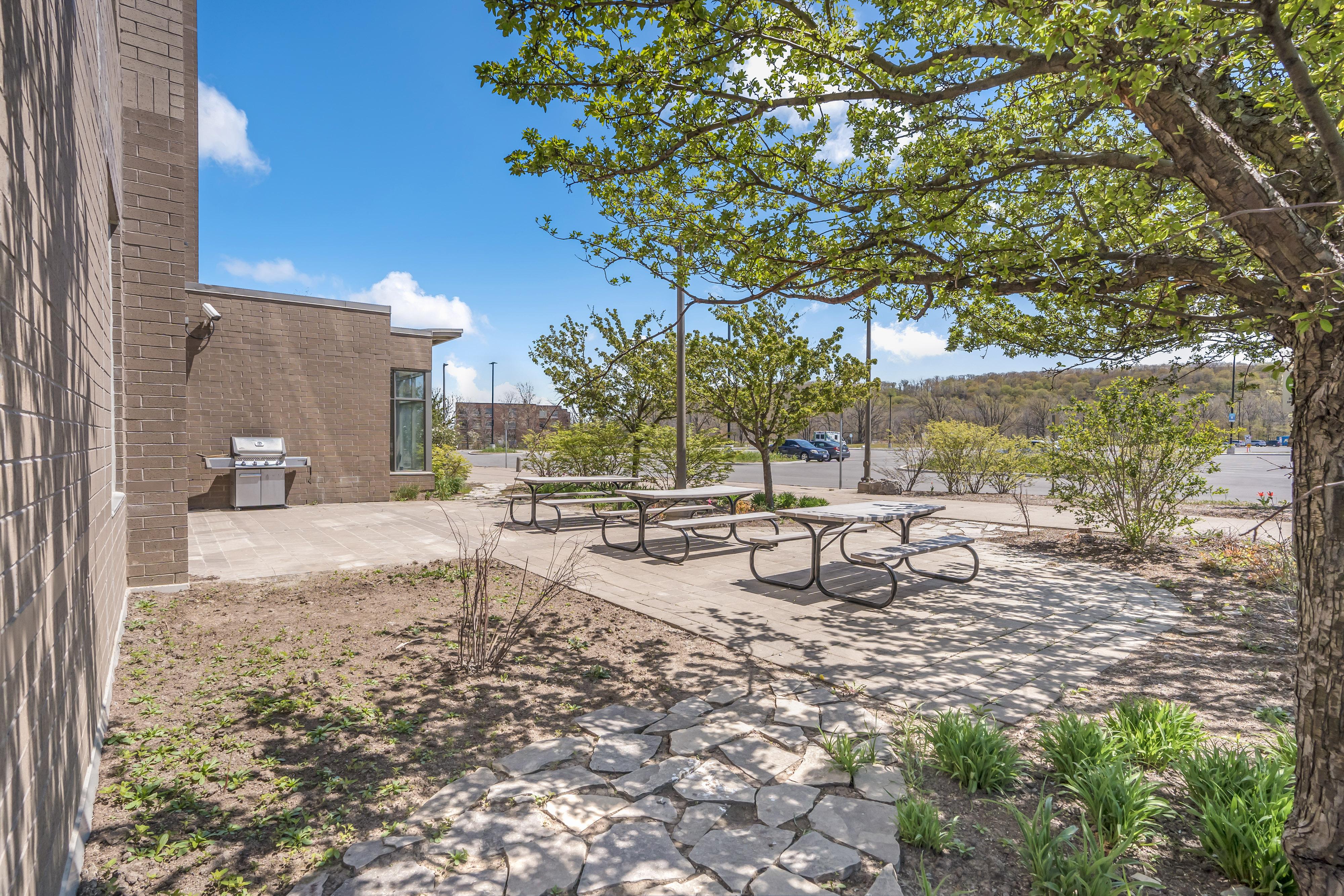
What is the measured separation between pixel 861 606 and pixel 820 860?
3579mm

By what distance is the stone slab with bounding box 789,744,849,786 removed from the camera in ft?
8.92

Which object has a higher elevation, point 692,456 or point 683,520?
point 692,456

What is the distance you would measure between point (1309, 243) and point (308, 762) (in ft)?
13.4

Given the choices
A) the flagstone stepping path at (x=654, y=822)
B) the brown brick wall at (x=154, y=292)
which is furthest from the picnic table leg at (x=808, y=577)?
the brown brick wall at (x=154, y=292)

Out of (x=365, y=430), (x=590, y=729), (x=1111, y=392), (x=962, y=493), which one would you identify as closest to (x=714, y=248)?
(x=590, y=729)

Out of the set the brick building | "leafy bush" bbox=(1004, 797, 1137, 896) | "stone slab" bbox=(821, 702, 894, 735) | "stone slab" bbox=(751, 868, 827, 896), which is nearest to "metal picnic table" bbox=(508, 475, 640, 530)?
the brick building

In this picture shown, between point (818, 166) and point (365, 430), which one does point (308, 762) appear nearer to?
point (818, 166)

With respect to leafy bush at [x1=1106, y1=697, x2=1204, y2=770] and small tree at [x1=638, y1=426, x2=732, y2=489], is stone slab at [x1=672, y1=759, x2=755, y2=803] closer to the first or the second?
leafy bush at [x1=1106, y1=697, x2=1204, y2=770]

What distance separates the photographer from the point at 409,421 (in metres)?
14.7

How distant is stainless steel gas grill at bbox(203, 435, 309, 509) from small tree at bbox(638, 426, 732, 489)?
6.86 m

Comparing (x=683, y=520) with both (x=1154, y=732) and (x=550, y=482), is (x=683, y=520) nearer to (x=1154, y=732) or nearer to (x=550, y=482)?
(x=550, y=482)

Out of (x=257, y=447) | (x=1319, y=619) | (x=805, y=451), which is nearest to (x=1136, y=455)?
(x=1319, y=619)

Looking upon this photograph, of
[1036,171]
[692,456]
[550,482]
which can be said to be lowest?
[550,482]

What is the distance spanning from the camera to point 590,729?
127 inches
